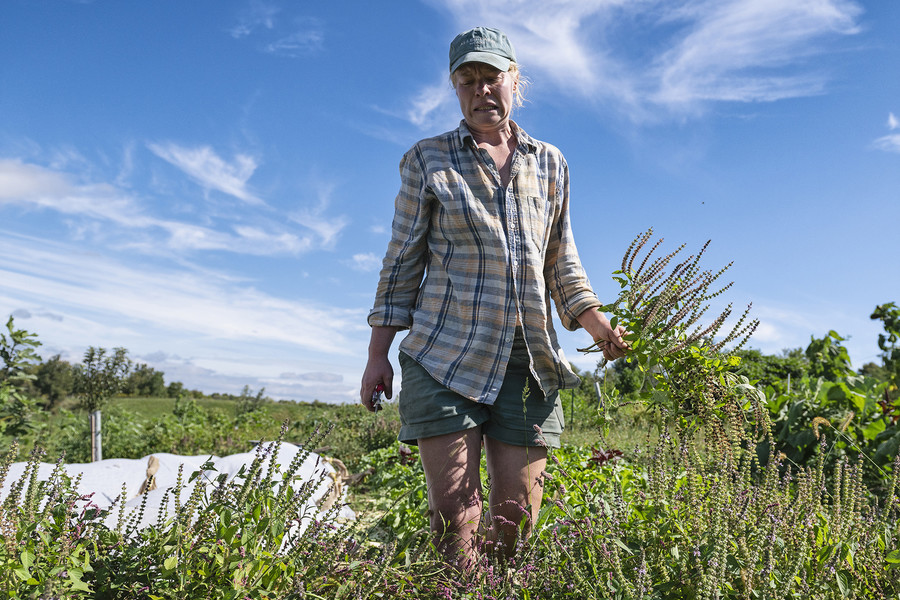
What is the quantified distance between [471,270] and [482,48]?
2.49 feet

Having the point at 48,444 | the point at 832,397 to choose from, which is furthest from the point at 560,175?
the point at 48,444

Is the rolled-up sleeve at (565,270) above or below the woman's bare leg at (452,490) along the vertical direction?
above

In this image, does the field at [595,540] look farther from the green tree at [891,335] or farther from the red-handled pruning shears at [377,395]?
the green tree at [891,335]

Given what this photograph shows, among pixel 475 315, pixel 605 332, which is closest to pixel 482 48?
pixel 475 315

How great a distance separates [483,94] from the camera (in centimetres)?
227

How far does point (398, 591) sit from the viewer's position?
173 cm

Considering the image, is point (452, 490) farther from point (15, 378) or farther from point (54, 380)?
point (54, 380)

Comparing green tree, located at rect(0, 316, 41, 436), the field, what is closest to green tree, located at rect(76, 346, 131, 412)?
green tree, located at rect(0, 316, 41, 436)

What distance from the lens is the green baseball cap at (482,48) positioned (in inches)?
86.1

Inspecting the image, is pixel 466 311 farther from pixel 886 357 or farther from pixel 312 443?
pixel 886 357

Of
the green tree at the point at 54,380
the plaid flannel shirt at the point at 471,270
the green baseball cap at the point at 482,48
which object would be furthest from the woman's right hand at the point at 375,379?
the green tree at the point at 54,380

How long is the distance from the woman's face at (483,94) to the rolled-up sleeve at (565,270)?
0.35m

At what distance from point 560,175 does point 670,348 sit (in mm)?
822

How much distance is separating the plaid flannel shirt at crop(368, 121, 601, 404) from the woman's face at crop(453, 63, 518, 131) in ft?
0.25
